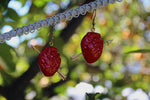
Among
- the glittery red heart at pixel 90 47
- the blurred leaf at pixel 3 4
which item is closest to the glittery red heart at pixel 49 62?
the glittery red heart at pixel 90 47

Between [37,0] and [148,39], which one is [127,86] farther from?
[37,0]

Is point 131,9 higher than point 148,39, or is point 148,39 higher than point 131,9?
point 131,9

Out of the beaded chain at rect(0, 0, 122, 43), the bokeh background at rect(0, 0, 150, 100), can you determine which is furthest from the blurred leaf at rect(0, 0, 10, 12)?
the beaded chain at rect(0, 0, 122, 43)

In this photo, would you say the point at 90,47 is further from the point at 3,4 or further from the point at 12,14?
the point at 12,14

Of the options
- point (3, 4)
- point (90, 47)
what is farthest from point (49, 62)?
point (3, 4)

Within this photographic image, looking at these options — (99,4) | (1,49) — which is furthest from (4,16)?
(99,4)
